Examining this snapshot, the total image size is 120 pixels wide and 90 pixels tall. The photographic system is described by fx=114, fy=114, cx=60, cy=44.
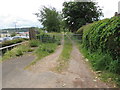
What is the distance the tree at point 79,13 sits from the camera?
21969 millimetres

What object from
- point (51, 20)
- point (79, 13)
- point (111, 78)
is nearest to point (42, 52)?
point (111, 78)

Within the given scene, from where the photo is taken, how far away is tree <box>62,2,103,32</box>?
21969 millimetres

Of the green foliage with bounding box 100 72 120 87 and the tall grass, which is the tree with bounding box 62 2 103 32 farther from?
the green foliage with bounding box 100 72 120 87

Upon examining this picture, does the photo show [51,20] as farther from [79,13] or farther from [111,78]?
[111,78]

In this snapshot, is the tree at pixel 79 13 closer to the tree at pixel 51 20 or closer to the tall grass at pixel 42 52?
the tree at pixel 51 20

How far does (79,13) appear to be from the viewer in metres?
22.6

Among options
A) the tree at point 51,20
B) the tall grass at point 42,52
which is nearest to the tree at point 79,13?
the tree at point 51,20

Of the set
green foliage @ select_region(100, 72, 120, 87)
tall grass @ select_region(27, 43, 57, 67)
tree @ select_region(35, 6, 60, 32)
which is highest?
tree @ select_region(35, 6, 60, 32)

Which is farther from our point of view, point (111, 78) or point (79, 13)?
point (79, 13)

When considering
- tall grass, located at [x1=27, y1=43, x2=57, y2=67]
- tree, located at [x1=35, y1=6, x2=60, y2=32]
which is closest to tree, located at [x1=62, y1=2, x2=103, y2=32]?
tree, located at [x1=35, y1=6, x2=60, y2=32]

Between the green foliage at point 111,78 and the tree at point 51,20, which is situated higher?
the tree at point 51,20

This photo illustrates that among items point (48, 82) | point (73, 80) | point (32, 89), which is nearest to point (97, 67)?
point (73, 80)

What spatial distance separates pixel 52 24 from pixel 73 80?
18343 millimetres

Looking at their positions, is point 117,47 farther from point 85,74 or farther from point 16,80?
point 16,80
